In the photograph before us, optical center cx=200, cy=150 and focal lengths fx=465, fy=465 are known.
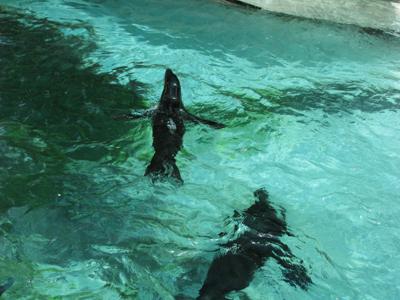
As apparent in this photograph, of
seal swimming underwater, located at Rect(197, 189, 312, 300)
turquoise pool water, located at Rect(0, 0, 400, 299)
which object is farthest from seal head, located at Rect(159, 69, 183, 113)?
seal swimming underwater, located at Rect(197, 189, 312, 300)

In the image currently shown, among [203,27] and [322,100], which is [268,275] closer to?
[322,100]

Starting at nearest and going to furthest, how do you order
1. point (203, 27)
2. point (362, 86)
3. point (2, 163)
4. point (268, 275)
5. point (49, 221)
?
point (268, 275)
point (49, 221)
point (2, 163)
point (362, 86)
point (203, 27)

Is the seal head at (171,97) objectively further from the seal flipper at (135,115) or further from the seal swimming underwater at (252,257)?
the seal swimming underwater at (252,257)

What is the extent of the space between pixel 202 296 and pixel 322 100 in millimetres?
4768

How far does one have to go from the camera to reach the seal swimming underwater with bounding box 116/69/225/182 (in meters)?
4.70

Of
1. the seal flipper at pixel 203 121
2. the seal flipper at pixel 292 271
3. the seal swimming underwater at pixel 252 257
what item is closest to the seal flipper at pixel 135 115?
the seal flipper at pixel 203 121

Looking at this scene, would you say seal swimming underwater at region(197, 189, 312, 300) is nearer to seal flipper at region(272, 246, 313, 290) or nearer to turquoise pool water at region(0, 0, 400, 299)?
seal flipper at region(272, 246, 313, 290)

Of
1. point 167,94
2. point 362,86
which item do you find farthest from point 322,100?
point 167,94

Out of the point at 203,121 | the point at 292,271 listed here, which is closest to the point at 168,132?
the point at 203,121

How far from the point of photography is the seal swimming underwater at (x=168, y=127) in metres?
4.70

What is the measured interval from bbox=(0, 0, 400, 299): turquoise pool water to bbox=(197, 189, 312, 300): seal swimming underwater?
0.42ft

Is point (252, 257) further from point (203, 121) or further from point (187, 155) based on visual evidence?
point (203, 121)

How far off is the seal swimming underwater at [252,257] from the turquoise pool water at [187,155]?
0.13m

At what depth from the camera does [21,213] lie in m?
4.27
